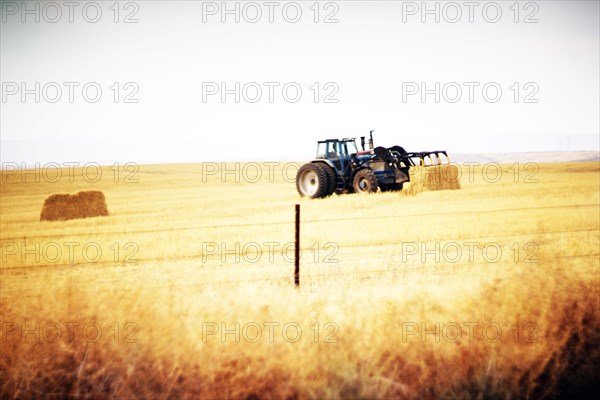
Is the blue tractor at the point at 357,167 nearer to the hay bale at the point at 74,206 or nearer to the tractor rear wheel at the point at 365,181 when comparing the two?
the tractor rear wheel at the point at 365,181

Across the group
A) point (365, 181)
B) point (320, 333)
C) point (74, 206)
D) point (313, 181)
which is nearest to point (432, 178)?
point (365, 181)

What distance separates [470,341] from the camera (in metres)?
4.51

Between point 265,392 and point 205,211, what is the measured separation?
43.7 feet

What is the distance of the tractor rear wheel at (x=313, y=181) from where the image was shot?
60.7 feet

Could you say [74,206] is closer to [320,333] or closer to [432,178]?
[432,178]

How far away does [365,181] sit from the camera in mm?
17750

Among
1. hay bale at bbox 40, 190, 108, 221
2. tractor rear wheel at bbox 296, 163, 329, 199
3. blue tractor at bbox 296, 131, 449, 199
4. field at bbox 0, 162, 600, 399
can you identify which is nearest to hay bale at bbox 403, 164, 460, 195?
blue tractor at bbox 296, 131, 449, 199

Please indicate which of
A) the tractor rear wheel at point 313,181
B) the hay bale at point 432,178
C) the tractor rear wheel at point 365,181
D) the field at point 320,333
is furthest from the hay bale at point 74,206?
the hay bale at point 432,178

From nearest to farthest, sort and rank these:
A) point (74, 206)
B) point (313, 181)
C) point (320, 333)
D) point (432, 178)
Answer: point (320, 333)
point (74, 206)
point (432, 178)
point (313, 181)

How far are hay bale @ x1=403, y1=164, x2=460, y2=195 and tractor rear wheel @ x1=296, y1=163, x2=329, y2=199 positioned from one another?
3.16 metres

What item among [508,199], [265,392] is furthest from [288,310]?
[508,199]

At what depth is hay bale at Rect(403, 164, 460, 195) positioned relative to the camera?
60.1 ft

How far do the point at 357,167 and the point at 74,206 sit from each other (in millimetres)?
10456

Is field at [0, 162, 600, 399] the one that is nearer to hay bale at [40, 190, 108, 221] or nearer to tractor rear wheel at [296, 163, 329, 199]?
hay bale at [40, 190, 108, 221]
